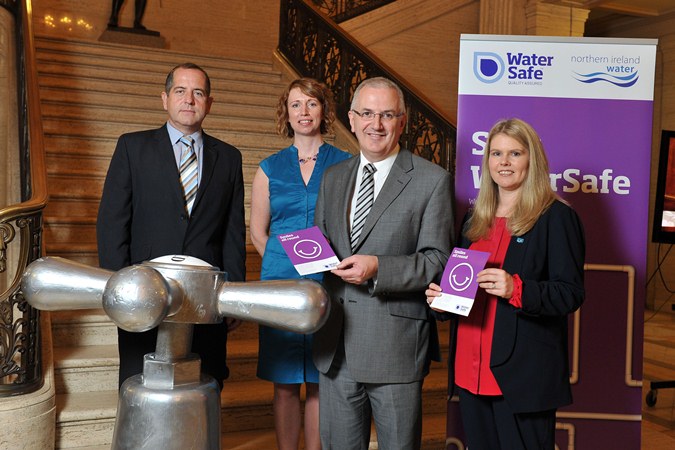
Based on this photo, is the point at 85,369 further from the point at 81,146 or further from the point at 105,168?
the point at 81,146

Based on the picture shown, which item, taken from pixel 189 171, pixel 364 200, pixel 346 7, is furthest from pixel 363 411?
pixel 346 7

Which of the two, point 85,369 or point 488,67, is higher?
point 488,67

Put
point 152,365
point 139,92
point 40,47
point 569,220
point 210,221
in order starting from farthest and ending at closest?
1. point 40,47
2. point 139,92
3. point 210,221
4. point 569,220
5. point 152,365

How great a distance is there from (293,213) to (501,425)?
1.32 meters

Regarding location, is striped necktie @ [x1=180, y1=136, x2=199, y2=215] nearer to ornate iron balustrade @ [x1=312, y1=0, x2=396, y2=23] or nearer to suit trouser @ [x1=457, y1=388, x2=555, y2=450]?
suit trouser @ [x1=457, y1=388, x2=555, y2=450]

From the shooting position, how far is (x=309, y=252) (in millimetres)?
2139

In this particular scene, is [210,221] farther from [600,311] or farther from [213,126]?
[213,126]

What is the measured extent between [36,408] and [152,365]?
3.01 m

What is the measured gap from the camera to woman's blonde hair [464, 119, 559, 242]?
7.47 ft

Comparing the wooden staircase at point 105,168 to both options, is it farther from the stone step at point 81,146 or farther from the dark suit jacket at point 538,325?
the dark suit jacket at point 538,325

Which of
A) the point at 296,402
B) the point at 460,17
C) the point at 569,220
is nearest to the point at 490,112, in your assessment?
the point at 569,220

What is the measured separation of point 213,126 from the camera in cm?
702

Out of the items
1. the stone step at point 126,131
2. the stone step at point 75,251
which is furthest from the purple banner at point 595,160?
the stone step at point 126,131

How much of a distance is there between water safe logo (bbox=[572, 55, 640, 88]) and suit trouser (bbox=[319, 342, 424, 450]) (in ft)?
5.73
